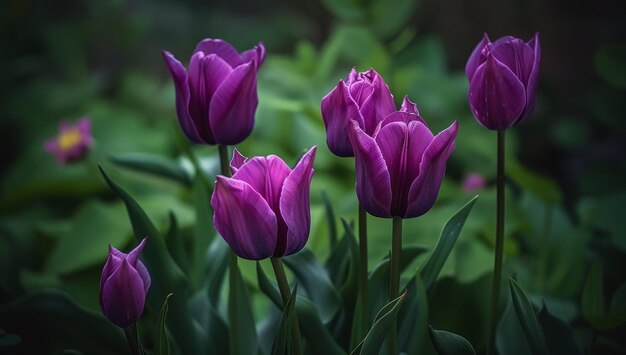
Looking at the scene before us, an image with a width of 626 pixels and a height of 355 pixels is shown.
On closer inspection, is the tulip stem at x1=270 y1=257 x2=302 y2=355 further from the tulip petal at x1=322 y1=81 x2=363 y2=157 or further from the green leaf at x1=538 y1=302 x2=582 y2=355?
the green leaf at x1=538 y1=302 x2=582 y2=355

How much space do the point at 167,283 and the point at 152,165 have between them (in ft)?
1.10

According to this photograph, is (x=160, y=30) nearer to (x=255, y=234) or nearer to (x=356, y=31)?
(x=356, y=31)

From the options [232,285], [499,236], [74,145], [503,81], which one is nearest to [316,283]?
[232,285]

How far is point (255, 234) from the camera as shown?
577 millimetres

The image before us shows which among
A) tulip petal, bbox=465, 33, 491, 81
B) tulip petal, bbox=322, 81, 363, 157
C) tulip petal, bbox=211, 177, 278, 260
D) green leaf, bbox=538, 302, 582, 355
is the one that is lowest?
green leaf, bbox=538, 302, 582, 355

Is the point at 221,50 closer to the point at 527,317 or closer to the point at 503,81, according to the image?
the point at 503,81

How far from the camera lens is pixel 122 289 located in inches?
24.1

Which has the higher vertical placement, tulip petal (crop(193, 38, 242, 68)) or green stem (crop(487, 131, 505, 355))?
tulip petal (crop(193, 38, 242, 68))

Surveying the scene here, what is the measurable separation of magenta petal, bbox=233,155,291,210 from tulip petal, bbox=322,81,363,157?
7 centimetres

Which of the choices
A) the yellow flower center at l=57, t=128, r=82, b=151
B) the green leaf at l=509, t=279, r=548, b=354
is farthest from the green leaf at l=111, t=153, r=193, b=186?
the green leaf at l=509, t=279, r=548, b=354

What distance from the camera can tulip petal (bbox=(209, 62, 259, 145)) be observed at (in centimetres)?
68

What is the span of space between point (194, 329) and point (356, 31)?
1.14 meters

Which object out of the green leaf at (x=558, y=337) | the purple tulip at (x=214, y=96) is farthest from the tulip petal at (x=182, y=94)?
the green leaf at (x=558, y=337)

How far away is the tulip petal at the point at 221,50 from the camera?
0.74 m
